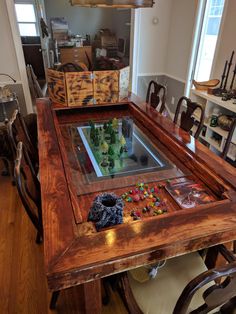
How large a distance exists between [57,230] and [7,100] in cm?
252

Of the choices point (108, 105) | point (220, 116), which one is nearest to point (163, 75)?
point (220, 116)

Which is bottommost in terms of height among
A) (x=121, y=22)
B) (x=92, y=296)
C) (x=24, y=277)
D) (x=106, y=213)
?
(x=24, y=277)

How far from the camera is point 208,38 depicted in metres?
3.24

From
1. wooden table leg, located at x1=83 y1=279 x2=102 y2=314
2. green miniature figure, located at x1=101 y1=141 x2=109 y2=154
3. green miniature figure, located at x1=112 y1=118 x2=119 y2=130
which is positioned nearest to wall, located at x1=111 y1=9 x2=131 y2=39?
green miniature figure, located at x1=112 y1=118 x2=119 y2=130

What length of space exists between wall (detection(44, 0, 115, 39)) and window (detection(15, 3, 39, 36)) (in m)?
0.69

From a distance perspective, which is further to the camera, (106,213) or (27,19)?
(27,19)

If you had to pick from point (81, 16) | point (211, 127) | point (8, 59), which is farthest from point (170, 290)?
point (81, 16)

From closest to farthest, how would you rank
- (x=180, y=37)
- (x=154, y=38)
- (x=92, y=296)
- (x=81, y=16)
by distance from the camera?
(x=92, y=296) < (x=180, y=37) < (x=154, y=38) < (x=81, y=16)

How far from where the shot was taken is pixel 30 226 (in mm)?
2008

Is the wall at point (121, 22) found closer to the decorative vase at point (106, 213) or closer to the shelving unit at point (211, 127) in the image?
the shelving unit at point (211, 127)

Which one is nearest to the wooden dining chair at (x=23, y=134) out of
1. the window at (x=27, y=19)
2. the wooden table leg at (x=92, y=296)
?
the wooden table leg at (x=92, y=296)

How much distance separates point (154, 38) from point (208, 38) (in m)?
0.95

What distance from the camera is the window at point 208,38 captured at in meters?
3.02

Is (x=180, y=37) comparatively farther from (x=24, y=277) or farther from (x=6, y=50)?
(x=24, y=277)
